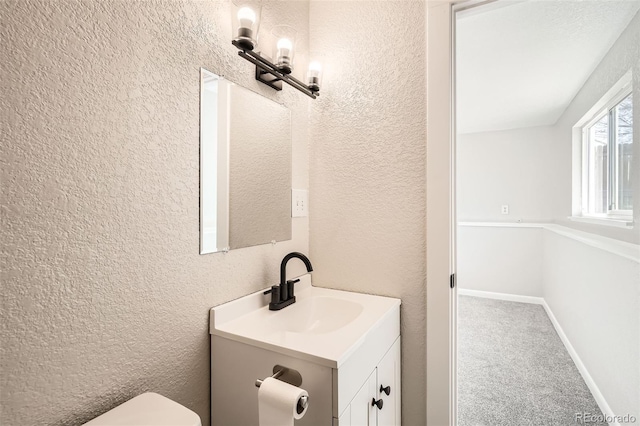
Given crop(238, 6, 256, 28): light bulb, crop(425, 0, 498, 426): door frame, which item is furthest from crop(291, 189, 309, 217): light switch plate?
crop(238, 6, 256, 28): light bulb

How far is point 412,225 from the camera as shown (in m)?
1.29

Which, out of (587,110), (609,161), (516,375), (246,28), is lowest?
(516,375)

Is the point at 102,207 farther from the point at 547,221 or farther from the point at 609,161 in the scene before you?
the point at 547,221

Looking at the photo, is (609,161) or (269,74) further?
(609,161)

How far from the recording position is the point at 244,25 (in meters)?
1.00

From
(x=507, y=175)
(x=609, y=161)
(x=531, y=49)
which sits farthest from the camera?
(x=507, y=175)

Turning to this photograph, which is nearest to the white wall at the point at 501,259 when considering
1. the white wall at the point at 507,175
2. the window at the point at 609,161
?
the white wall at the point at 507,175

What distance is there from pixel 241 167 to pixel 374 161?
60cm

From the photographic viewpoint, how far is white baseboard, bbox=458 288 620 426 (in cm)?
175

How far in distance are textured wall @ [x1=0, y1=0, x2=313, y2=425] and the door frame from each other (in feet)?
2.75

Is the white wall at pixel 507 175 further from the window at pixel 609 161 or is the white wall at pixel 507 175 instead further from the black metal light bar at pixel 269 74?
the black metal light bar at pixel 269 74

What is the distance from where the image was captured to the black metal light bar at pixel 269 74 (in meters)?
1.03

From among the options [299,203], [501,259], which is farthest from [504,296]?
[299,203]

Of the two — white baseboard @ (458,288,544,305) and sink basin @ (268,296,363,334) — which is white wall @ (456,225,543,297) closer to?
white baseboard @ (458,288,544,305)
